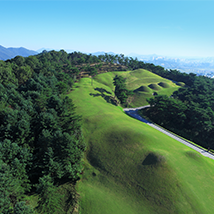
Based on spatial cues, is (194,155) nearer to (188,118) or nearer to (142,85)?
(188,118)

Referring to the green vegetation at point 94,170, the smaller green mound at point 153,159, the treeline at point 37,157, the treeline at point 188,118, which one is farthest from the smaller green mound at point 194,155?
the treeline at point 37,157

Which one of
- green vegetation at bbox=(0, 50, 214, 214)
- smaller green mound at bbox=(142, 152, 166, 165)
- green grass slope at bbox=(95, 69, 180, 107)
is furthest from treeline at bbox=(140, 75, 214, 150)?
smaller green mound at bbox=(142, 152, 166, 165)

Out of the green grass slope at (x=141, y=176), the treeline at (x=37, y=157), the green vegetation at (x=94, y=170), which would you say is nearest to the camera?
the treeline at (x=37, y=157)

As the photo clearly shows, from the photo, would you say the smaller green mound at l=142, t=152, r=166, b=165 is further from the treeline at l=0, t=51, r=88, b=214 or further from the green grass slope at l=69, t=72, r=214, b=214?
the treeline at l=0, t=51, r=88, b=214

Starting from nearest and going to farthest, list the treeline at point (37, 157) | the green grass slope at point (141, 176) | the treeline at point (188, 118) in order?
the treeline at point (37, 157) → the green grass slope at point (141, 176) → the treeline at point (188, 118)

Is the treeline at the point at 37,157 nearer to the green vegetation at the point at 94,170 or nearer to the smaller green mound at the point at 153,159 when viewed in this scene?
the green vegetation at the point at 94,170

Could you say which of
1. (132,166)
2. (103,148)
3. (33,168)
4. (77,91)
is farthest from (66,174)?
(77,91)

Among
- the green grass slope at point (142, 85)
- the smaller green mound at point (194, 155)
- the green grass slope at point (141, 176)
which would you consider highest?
the green grass slope at point (142, 85)
